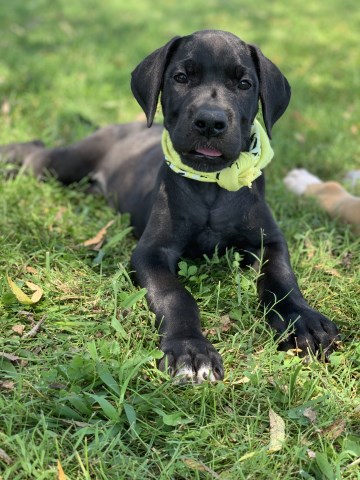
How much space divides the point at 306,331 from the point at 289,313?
0.46 feet

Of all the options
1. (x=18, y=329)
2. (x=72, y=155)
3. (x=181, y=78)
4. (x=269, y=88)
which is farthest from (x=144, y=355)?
(x=72, y=155)

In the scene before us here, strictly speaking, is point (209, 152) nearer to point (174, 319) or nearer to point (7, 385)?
point (174, 319)

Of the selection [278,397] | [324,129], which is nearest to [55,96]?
[324,129]

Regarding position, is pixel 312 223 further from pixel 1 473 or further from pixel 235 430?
pixel 1 473

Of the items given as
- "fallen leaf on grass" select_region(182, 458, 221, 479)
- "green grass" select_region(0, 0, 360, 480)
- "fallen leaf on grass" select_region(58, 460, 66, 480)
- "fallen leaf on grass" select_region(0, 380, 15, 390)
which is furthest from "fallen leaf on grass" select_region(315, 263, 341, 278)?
"fallen leaf on grass" select_region(58, 460, 66, 480)

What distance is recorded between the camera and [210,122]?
335 centimetres

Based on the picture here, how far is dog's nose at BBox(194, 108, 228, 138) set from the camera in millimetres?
3346

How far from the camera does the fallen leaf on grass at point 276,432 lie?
260 cm

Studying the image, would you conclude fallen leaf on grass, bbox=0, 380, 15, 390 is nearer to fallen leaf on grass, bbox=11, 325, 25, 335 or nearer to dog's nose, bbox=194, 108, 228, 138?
fallen leaf on grass, bbox=11, 325, 25, 335

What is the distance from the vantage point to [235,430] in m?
2.72

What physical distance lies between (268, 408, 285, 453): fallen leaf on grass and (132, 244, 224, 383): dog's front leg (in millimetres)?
317

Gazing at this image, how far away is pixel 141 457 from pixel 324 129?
493 cm

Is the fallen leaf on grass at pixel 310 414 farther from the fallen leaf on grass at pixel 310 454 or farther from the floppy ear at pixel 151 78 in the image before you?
the floppy ear at pixel 151 78

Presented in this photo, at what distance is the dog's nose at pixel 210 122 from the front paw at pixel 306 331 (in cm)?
98
